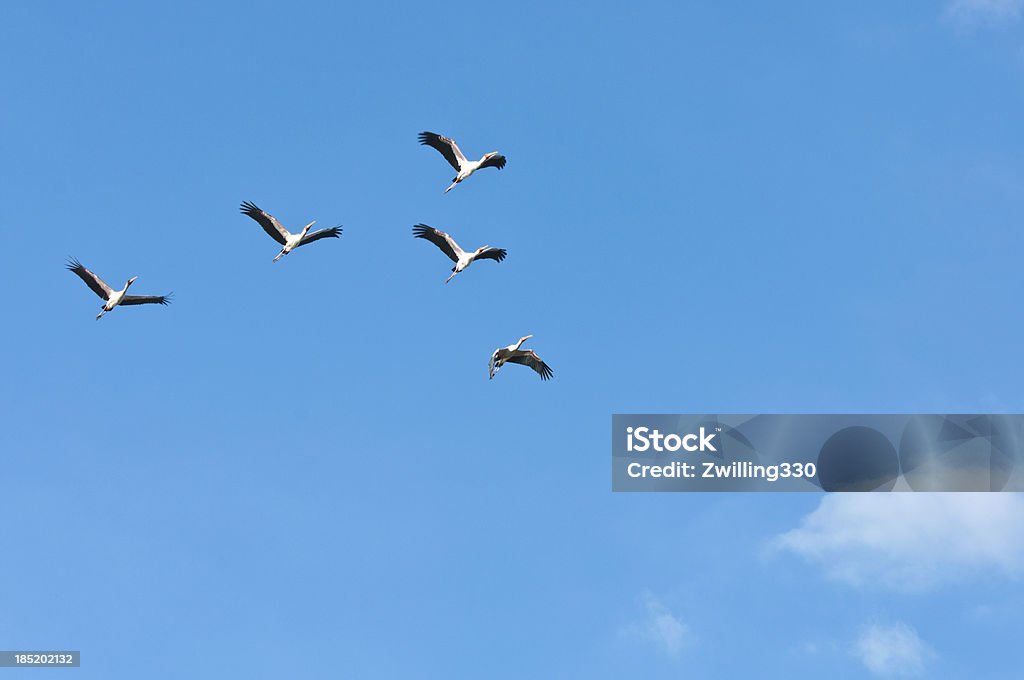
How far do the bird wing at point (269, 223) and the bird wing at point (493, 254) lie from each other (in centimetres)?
1203

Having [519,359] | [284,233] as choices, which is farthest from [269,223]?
[519,359]

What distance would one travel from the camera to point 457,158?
7575 centimetres

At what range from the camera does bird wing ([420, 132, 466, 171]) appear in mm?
75125

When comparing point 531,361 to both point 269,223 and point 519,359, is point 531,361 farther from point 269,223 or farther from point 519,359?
point 269,223

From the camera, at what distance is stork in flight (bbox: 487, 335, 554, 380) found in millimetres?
75750

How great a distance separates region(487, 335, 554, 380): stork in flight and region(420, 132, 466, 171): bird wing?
11.0 m

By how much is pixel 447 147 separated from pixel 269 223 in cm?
1200

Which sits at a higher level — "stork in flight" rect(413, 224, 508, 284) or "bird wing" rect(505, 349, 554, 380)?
"stork in flight" rect(413, 224, 508, 284)

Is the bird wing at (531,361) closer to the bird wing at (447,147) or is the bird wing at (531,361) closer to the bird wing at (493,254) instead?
the bird wing at (493,254)

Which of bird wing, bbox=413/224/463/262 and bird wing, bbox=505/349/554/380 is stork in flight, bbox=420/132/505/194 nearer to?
bird wing, bbox=413/224/463/262

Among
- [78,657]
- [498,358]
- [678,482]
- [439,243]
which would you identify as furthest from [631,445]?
[78,657]

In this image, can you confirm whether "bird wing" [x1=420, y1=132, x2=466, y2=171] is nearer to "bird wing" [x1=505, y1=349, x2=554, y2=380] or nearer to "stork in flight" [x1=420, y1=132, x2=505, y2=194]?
"stork in flight" [x1=420, y1=132, x2=505, y2=194]

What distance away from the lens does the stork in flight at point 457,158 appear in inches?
2963

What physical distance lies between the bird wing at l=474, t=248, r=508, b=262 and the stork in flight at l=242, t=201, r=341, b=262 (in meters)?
9.32
